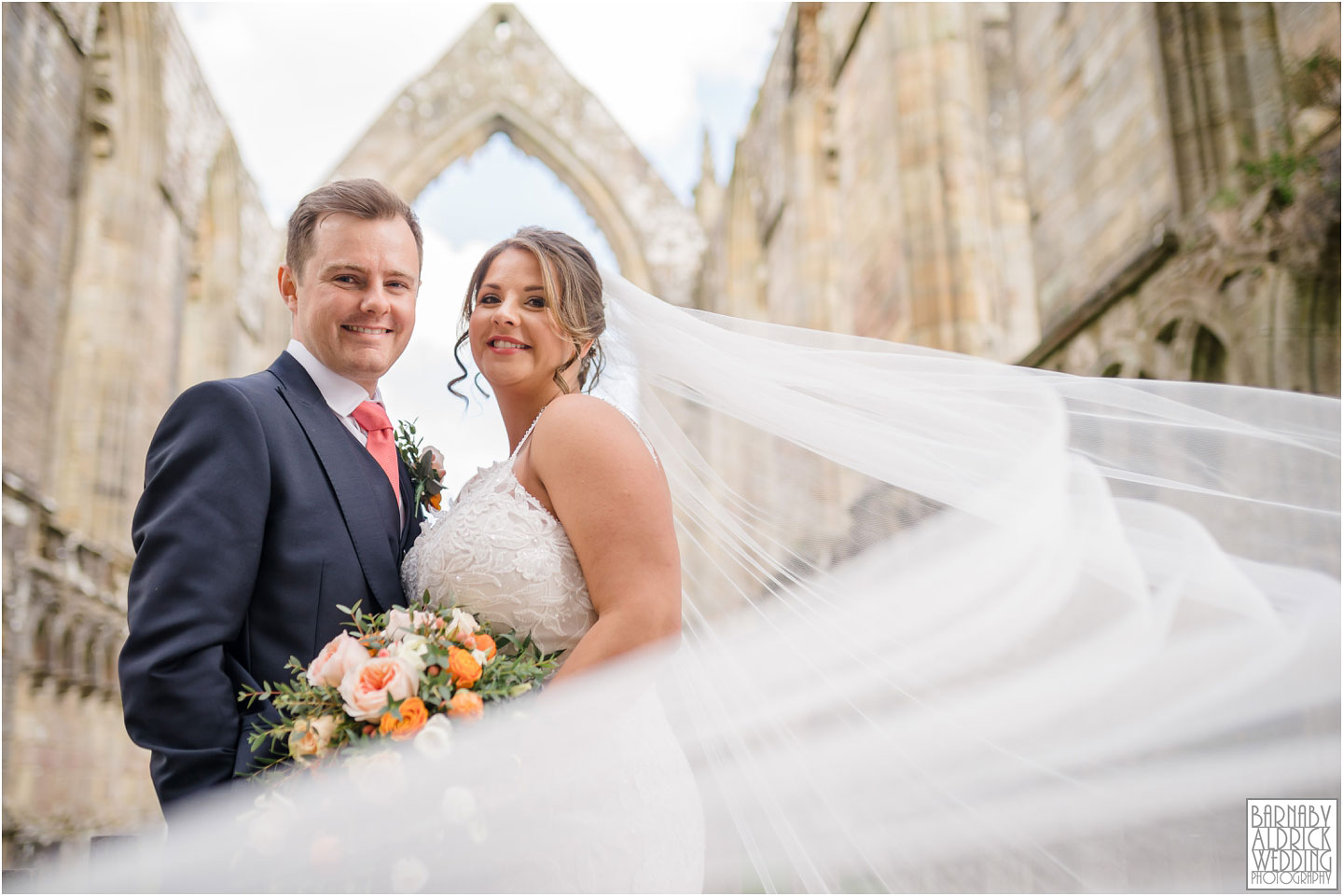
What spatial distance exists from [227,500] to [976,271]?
7399mm

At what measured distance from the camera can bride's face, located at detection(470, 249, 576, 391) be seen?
1901 millimetres

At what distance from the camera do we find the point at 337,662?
1433 millimetres

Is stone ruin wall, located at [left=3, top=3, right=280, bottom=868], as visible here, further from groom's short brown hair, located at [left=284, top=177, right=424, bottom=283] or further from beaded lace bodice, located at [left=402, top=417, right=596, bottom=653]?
beaded lace bodice, located at [left=402, top=417, right=596, bottom=653]

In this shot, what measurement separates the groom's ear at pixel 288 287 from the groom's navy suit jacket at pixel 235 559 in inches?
5.2

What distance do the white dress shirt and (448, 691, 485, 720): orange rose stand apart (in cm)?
50

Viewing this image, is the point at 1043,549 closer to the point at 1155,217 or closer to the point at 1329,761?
the point at 1329,761

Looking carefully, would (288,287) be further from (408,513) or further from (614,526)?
(614,526)

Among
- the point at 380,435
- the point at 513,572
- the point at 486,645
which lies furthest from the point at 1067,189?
the point at 486,645

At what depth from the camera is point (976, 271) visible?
26.9 ft

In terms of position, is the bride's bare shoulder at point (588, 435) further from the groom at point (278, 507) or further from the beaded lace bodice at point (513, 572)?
the groom at point (278, 507)

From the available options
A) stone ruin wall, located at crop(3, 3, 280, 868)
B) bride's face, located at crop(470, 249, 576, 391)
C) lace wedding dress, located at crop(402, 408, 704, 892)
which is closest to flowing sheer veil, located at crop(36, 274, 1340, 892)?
lace wedding dress, located at crop(402, 408, 704, 892)

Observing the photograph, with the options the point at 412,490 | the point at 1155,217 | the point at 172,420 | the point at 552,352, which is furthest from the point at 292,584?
the point at 1155,217

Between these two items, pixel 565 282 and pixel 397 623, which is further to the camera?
pixel 565 282

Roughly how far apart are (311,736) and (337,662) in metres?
0.10
